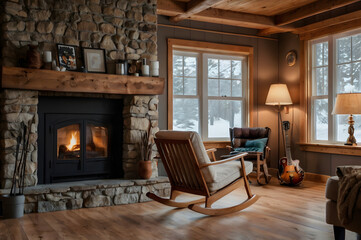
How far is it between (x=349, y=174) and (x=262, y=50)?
464 centimetres

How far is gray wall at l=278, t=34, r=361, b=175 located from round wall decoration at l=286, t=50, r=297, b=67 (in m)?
0.06

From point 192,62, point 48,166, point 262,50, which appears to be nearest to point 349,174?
point 48,166

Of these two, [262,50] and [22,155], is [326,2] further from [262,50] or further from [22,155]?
[22,155]

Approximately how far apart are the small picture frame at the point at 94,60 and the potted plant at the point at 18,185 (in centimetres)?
98

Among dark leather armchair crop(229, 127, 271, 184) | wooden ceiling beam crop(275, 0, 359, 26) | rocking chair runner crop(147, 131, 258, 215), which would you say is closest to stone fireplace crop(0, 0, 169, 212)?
rocking chair runner crop(147, 131, 258, 215)

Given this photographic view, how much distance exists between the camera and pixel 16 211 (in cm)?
394

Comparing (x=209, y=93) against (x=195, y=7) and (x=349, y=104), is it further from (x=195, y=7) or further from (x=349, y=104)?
(x=349, y=104)

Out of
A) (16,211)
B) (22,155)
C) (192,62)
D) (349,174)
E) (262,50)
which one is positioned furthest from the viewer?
(262,50)

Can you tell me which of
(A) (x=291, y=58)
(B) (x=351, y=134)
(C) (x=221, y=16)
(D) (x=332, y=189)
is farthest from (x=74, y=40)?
(B) (x=351, y=134)

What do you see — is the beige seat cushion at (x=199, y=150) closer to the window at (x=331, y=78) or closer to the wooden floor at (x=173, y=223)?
the wooden floor at (x=173, y=223)

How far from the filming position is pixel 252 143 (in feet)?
19.9

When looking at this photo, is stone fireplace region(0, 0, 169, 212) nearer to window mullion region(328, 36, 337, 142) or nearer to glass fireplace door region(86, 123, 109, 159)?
glass fireplace door region(86, 123, 109, 159)

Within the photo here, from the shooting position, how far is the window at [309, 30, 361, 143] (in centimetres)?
576

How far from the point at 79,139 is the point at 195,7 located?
96.0 inches
